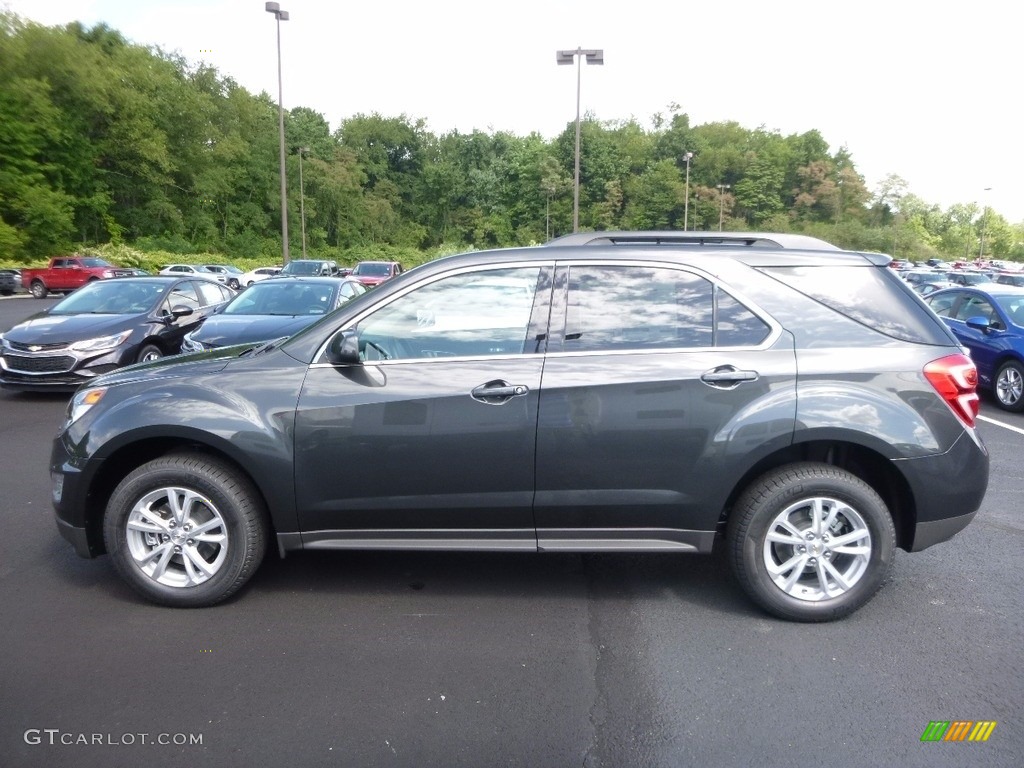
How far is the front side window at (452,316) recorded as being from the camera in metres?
4.20

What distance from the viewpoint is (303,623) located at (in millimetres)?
4094

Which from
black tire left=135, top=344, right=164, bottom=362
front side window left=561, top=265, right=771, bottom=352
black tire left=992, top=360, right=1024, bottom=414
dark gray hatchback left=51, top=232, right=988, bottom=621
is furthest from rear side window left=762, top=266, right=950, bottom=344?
black tire left=135, top=344, right=164, bottom=362

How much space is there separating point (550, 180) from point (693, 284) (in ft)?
257

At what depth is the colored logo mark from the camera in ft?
10.3

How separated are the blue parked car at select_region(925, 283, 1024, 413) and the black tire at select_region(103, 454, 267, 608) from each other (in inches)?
370

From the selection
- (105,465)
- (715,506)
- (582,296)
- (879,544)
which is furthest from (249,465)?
(879,544)

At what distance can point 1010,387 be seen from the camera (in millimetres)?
10898

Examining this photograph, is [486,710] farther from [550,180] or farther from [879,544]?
[550,180]

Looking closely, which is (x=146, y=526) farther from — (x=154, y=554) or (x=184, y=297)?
(x=184, y=297)

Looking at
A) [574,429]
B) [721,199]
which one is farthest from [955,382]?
[721,199]

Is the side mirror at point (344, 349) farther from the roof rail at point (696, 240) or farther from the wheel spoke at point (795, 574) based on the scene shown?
the wheel spoke at point (795, 574)

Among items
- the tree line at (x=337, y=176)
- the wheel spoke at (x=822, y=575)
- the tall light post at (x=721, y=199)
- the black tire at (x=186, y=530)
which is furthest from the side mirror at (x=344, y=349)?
the tall light post at (x=721, y=199)

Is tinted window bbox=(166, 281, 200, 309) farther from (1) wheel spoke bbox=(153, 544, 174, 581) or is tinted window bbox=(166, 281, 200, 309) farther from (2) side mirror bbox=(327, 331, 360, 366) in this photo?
(2) side mirror bbox=(327, 331, 360, 366)

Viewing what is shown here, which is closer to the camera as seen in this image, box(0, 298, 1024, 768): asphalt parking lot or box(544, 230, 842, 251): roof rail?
Answer: box(0, 298, 1024, 768): asphalt parking lot
